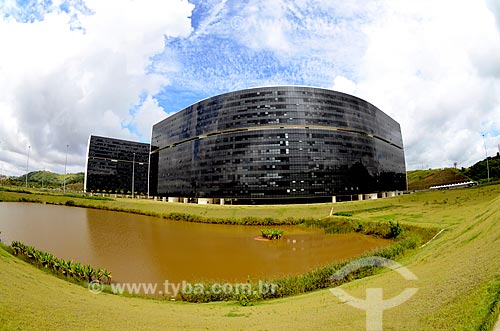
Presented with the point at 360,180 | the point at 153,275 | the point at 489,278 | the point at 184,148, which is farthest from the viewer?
the point at 184,148

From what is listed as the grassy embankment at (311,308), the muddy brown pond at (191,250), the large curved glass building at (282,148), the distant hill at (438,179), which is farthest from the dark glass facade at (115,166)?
the distant hill at (438,179)

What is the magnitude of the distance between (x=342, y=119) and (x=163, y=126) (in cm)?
8682

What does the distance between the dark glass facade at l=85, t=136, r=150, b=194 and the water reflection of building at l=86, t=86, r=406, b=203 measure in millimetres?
65586

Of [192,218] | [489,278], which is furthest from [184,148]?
[489,278]

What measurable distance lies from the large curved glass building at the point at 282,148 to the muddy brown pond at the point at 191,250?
44.4 metres

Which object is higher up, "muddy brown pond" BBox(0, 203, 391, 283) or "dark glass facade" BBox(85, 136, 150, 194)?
"dark glass facade" BBox(85, 136, 150, 194)

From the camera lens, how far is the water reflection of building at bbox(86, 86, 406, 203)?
292 ft

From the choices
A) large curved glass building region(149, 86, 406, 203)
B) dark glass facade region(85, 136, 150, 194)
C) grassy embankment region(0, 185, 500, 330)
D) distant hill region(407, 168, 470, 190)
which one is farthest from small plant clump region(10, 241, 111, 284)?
distant hill region(407, 168, 470, 190)

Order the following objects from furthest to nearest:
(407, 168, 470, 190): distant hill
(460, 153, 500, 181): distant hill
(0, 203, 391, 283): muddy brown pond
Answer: (407, 168, 470, 190): distant hill → (460, 153, 500, 181): distant hill → (0, 203, 391, 283): muddy brown pond

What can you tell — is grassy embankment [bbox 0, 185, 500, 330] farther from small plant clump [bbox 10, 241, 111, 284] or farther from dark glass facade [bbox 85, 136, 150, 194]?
dark glass facade [bbox 85, 136, 150, 194]

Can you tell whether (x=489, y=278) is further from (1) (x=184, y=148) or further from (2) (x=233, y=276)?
(1) (x=184, y=148)

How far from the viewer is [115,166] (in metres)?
160

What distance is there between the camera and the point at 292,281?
16.5 meters

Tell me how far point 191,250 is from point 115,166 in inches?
5829
